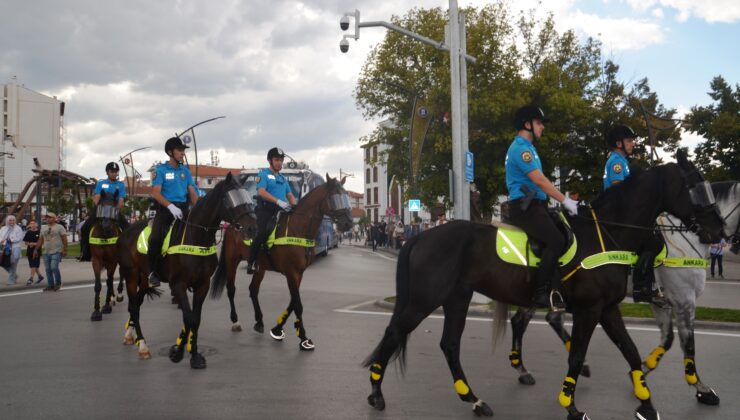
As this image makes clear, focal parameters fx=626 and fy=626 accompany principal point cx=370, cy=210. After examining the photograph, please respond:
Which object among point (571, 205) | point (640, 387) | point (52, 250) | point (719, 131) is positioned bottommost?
point (640, 387)

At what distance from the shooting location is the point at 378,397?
592 cm

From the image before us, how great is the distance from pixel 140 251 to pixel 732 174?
32944 mm

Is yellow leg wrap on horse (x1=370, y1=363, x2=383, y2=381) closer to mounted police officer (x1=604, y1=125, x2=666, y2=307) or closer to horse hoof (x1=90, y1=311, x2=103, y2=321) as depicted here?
mounted police officer (x1=604, y1=125, x2=666, y2=307)

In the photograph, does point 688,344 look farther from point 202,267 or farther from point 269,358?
point 202,267

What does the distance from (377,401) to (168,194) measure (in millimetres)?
4402

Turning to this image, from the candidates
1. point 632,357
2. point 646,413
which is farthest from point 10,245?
point 646,413

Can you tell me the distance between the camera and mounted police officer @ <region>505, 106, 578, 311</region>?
5770 mm

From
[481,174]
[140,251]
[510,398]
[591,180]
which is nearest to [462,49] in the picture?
[140,251]

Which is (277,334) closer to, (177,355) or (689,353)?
(177,355)

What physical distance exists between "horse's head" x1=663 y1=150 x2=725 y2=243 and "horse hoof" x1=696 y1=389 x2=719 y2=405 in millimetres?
1517

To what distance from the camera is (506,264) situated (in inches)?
235

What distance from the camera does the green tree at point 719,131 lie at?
32.8 metres

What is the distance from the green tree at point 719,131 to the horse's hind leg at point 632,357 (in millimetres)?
29753

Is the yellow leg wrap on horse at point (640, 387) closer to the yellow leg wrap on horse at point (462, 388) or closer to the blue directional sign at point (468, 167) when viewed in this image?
the yellow leg wrap on horse at point (462, 388)
